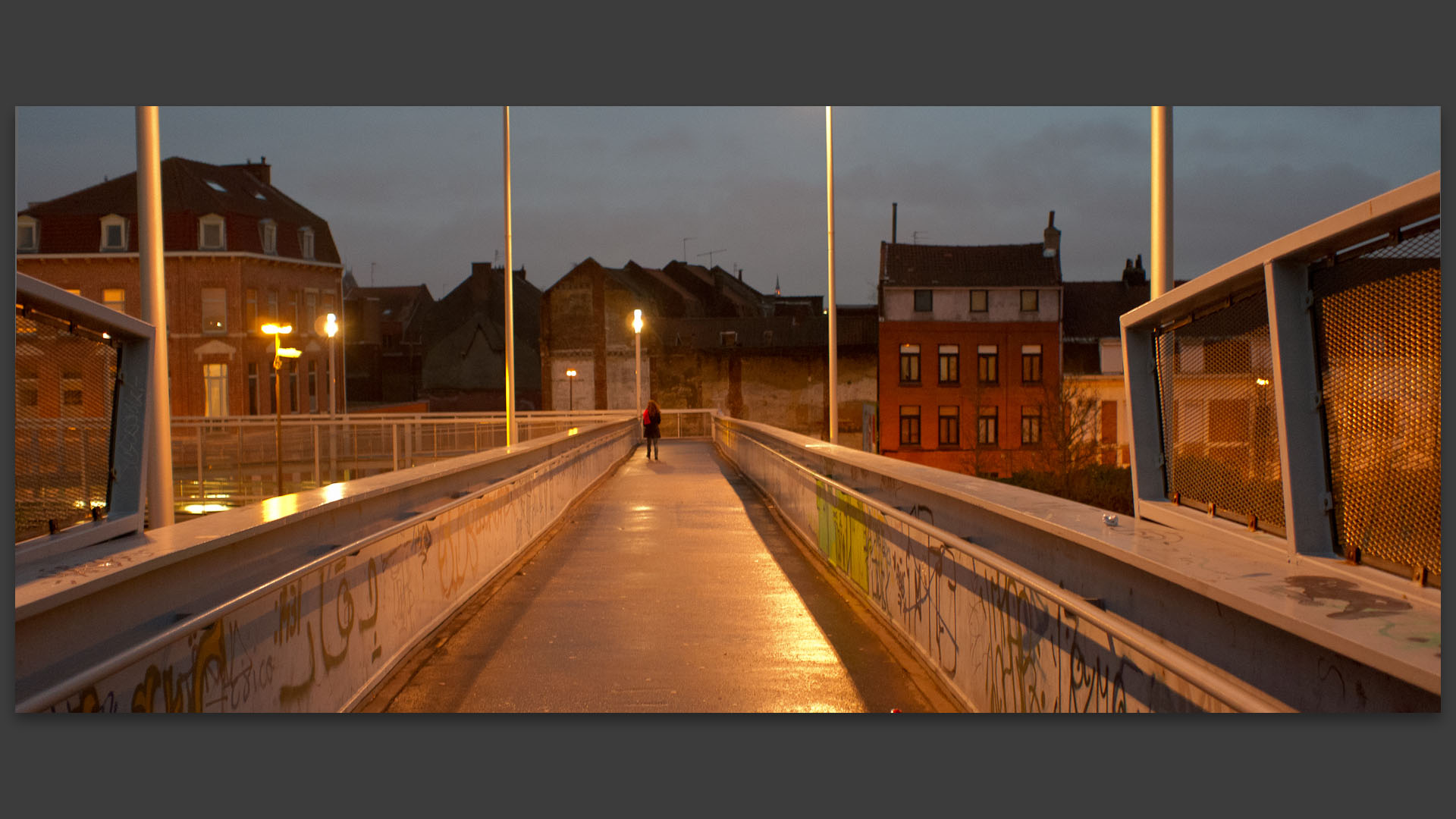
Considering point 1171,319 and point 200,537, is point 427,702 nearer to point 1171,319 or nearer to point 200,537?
point 200,537

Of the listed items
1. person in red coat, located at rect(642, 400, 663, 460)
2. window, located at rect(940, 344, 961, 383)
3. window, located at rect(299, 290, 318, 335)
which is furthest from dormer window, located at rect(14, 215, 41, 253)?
window, located at rect(940, 344, 961, 383)

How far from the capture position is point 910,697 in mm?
6426

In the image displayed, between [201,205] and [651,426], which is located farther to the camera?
[201,205]

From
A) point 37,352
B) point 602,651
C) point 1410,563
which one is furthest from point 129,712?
point 1410,563

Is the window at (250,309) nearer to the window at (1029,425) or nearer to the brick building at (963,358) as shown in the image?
the brick building at (963,358)

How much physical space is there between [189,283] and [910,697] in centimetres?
5075

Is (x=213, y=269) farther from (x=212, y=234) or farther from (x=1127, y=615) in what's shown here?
(x=1127, y=615)

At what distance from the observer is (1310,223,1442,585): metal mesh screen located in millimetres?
3646

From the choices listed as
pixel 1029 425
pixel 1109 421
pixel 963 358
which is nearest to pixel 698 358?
pixel 963 358

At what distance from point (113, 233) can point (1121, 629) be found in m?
51.3

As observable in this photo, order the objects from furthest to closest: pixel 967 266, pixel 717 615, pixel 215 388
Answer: pixel 967 266 < pixel 215 388 < pixel 717 615

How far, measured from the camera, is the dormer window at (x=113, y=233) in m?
47.2

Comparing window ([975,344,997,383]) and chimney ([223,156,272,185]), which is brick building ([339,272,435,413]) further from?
window ([975,344,997,383])

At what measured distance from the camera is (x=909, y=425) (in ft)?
191
